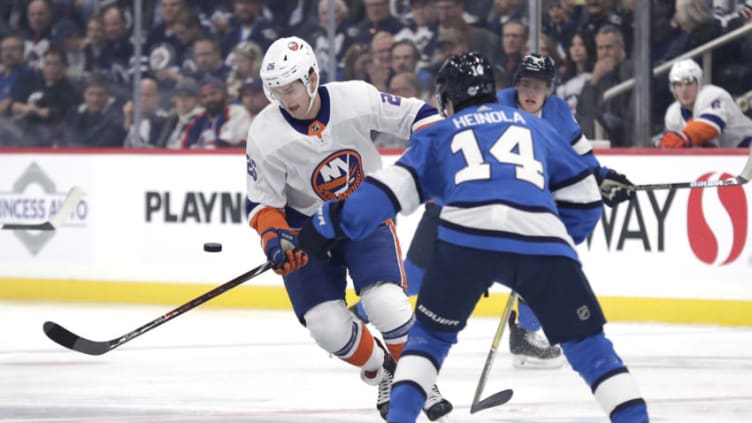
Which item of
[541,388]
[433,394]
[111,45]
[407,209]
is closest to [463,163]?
[407,209]

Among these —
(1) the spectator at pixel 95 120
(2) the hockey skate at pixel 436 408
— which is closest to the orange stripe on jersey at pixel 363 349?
(2) the hockey skate at pixel 436 408

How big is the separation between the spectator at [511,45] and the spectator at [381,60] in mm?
638

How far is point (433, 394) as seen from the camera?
4.21 meters

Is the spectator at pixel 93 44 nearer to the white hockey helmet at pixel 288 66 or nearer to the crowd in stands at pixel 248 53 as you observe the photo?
the crowd in stands at pixel 248 53

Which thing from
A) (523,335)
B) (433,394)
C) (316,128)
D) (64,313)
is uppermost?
(316,128)

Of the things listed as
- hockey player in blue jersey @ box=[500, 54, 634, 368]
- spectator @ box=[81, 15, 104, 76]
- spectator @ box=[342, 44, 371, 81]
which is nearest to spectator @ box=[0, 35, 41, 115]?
spectator @ box=[81, 15, 104, 76]

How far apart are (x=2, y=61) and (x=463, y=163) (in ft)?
19.9

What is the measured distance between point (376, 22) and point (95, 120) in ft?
5.78

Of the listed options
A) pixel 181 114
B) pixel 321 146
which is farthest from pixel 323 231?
pixel 181 114

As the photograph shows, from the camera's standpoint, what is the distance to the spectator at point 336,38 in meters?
8.01

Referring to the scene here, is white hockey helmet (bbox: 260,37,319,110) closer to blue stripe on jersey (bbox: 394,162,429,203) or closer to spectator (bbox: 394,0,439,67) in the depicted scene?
blue stripe on jersey (bbox: 394,162,429,203)

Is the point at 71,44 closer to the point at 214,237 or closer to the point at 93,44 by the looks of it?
the point at 93,44

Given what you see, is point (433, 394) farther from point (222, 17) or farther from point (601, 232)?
point (222, 17)

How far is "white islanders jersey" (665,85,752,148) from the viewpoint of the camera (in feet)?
23.3
